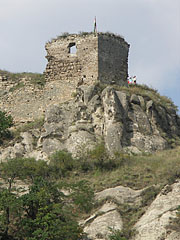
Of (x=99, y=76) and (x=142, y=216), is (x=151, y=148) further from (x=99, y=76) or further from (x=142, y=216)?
(x=142, y=216)

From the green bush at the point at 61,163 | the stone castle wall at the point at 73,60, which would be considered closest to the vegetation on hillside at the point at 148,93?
the stone castle wall at the point at 73,60

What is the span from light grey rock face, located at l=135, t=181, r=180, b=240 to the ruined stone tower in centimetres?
1055

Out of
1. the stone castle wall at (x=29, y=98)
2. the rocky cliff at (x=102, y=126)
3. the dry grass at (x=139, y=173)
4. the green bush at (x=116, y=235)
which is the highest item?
the stone castle wall at (x=29, y=98)

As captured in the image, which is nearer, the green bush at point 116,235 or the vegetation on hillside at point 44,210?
the green bush at point 116,235

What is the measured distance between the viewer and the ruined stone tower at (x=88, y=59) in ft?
99.0

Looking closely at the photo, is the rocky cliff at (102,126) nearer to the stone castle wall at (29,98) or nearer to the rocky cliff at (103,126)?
the rocky cliff at (103,126)

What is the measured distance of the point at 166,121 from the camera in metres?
29.9

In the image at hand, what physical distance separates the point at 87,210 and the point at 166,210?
10.1 ft

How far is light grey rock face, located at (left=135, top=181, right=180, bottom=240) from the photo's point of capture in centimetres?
1847

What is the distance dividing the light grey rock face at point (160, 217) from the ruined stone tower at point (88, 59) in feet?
34.6

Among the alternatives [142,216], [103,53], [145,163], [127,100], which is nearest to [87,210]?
[142,216]

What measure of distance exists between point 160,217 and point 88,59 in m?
12.9

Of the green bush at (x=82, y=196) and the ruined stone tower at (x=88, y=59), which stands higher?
the ruined stone tower at (x=88, y=59)

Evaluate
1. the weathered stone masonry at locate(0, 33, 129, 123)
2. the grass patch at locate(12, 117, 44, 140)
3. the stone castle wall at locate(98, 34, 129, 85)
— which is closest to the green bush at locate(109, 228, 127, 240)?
the grass patch at locate(12, 117, 44, 140)
